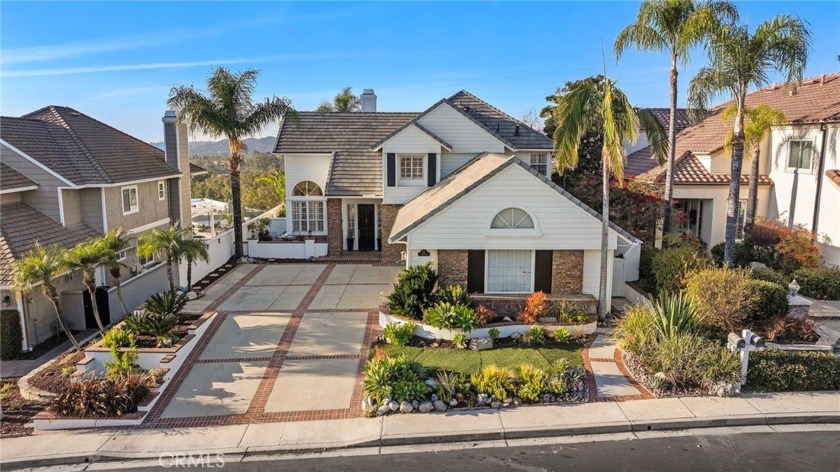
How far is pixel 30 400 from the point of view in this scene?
13.0 meters

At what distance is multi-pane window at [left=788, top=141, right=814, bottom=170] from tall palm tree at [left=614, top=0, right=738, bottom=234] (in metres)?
6.07

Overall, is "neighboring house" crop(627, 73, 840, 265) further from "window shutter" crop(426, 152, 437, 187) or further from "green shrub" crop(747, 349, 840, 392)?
"window shutter" crop(426, 152, 437, 187)

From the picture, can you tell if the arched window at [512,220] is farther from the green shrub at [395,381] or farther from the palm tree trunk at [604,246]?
the green shrub at [395,381]

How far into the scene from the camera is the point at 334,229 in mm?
26891

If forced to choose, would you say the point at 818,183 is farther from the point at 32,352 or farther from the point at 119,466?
the point at 32,352

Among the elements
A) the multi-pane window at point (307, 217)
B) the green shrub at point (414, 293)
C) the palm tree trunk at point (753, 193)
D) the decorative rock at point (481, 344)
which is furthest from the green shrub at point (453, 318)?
the multi-pane window at point (307, 217)

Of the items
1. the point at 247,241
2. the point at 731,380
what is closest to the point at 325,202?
the point at 247,241

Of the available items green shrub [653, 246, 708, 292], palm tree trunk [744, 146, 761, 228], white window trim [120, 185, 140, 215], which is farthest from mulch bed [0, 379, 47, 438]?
palm tree trunk [744, 146, 761, 228]

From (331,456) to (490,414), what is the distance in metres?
3.55

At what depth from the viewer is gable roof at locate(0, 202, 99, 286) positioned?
1623cm

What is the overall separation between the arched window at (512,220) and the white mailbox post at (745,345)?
6.37 metres

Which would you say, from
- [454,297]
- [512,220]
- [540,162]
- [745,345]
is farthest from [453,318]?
[540,162]

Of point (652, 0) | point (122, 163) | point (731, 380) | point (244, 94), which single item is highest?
point (652, 0)

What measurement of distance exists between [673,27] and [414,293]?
44.1ft
